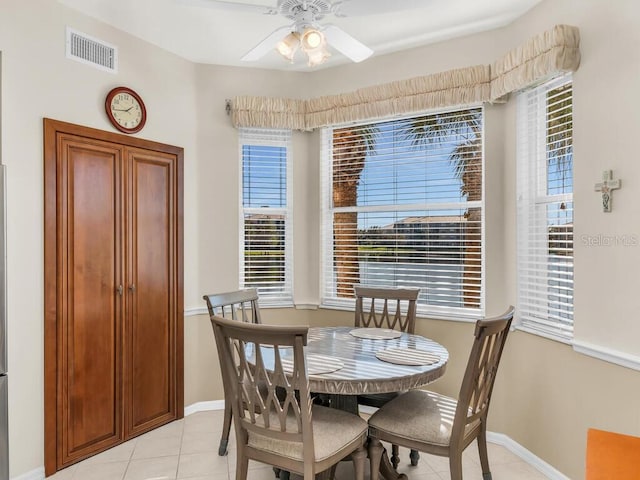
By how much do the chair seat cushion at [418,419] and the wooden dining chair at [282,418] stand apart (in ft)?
0.40

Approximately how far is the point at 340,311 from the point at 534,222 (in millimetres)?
1628

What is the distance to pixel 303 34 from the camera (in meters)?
2.07

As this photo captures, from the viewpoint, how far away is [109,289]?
2.83 meters

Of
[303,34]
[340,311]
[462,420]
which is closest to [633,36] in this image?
[303,34]

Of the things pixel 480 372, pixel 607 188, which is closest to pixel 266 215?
pixel 480 372

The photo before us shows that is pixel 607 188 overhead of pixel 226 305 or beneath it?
overhead

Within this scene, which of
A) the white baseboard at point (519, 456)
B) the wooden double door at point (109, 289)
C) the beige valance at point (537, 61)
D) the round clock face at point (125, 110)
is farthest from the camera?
the round clock face at point (125, 110)

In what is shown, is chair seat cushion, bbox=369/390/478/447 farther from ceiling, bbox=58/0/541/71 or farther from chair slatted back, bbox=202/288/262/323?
ceiling, bbox=58/0/541/71

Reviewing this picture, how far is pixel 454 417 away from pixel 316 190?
7.13 feet

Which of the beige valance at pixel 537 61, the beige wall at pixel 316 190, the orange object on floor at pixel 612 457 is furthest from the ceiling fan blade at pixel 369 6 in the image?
the orange object on floor at pixel 612 457

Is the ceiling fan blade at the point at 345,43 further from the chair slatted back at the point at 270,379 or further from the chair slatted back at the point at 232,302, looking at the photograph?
the chair slatted back at the point at 232,302

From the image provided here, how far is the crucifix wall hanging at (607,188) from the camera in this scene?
207cm

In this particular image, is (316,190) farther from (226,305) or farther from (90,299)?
(90,299)

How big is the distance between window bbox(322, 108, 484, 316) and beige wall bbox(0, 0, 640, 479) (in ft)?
0.42
